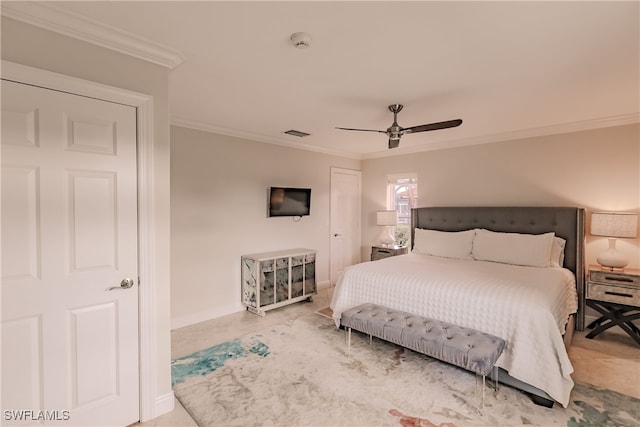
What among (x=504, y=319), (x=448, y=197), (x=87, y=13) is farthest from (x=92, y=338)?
(x=448, y=197)

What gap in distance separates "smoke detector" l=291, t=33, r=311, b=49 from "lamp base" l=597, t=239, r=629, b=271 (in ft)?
12.6

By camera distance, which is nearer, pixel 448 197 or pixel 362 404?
pixel 362 404

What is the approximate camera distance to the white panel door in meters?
1.63

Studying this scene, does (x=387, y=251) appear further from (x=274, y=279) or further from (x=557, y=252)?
(x=557, y=252)

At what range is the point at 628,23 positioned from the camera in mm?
1735

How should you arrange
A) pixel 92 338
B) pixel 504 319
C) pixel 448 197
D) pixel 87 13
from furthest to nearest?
1. pixel 448 197
2. pixel 504 319
3. pixel 92 338
4. pixel 87 13

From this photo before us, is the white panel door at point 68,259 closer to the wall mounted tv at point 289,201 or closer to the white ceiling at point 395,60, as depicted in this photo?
the white ceiling at point 395,60

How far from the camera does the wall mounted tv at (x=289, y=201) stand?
454 centimetres

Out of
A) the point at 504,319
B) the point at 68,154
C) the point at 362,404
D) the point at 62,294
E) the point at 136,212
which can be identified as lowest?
the point at 362,404

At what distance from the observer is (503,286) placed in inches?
108

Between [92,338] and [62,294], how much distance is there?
32cm

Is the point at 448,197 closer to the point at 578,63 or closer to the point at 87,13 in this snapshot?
the point at 578,63

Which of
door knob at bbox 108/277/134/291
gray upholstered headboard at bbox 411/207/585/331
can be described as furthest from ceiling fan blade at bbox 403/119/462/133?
door knob at bbox 108/277/134/291

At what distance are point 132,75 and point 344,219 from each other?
4325 mm
